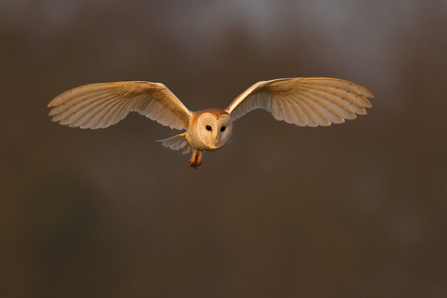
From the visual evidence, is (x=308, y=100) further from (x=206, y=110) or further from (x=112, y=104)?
(x=112, y=104)

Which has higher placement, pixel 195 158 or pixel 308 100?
pixel 308 100

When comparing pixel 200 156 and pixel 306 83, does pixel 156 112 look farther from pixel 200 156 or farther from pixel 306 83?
pixel 306 83

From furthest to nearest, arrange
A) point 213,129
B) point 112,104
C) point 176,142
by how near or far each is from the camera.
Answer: point 176,142 < point 112,104 < point 213,129

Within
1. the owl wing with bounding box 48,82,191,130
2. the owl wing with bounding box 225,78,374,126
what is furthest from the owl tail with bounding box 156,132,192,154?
the owl wing with bounding box 225,78,374,126

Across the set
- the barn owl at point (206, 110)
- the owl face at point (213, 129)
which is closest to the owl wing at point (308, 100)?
the barn owl at point (206, 110)

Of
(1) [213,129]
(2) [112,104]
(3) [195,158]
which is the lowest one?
(3) [195,158]

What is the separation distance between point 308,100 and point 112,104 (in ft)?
3.14

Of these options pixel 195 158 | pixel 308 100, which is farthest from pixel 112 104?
pixel 308 100

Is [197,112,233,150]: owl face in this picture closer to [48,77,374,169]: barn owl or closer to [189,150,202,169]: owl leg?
[48,77,374,169]: barn owl

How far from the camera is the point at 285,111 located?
221cm

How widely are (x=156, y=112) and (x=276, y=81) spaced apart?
0.63 m

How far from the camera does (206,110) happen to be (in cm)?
177

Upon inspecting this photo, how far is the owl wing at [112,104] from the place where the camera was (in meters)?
1.87

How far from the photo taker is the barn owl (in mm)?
1781
